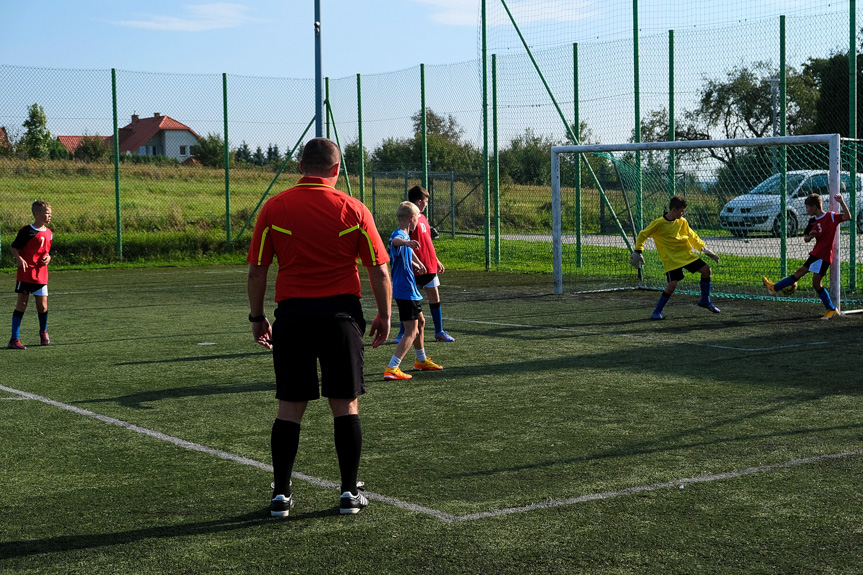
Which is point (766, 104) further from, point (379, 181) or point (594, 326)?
point (379, 181)

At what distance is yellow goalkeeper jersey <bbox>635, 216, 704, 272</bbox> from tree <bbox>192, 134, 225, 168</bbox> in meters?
15.2

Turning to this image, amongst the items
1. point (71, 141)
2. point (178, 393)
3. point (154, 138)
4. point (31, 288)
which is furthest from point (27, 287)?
point (154, 138)

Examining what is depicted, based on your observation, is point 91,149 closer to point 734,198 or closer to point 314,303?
point 734,198

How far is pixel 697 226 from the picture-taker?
1666 centimetres

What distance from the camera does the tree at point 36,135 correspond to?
23875mm

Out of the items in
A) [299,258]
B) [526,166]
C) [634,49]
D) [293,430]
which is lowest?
[293,430]

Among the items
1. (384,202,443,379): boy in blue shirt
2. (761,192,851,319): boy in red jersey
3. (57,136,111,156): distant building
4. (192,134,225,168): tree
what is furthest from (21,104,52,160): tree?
(761,192,851,319): boy in red jersey

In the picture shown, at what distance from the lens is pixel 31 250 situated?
11.6 metres

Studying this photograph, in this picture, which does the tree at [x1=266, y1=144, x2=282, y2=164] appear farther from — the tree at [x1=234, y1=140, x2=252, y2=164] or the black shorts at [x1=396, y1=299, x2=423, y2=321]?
the black shorts at [x1=396, y1=299, x2=423, y2=321]

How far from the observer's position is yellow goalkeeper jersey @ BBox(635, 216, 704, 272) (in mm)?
13391

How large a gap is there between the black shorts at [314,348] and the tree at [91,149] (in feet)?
68.4

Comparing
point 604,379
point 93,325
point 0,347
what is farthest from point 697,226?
point 0,347

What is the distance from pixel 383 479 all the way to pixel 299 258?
146cm

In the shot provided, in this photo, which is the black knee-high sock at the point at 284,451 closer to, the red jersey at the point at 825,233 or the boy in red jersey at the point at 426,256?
the boy in red jersey at the point at 426,256
